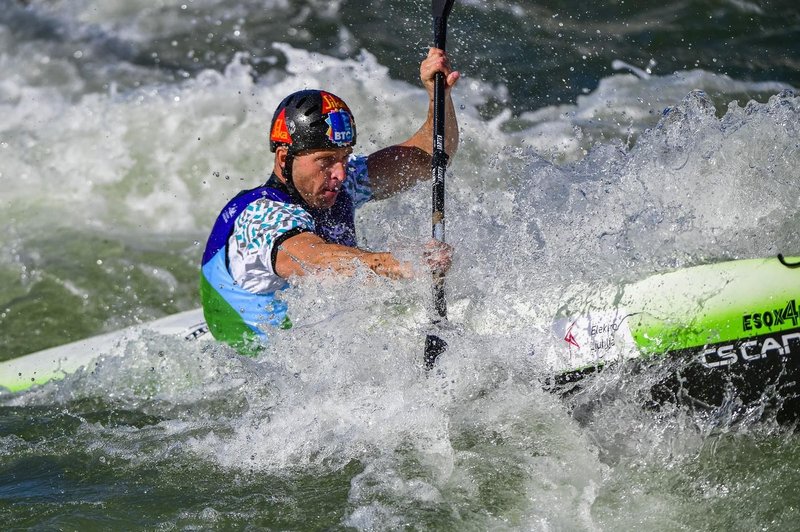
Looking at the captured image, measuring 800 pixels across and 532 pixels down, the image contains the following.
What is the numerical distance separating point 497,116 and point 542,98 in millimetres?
441

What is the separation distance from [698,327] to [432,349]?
3.14ft

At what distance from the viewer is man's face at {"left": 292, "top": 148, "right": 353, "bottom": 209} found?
12.8 ft

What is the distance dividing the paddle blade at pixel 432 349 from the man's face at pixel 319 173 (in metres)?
0.81

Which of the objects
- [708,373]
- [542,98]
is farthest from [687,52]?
[708,373]

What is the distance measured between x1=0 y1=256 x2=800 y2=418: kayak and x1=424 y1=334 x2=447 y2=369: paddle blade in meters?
0.41

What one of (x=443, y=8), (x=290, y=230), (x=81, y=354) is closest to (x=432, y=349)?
(x=290, y=230)

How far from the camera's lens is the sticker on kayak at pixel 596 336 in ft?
11.2

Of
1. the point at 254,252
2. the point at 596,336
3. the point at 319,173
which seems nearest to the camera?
the point at 596,336

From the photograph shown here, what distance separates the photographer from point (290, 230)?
358cm

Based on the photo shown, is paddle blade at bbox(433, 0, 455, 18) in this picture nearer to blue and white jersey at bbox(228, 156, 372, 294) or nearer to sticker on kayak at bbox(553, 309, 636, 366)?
blue and white jersey at bbox(228, 156, 372, 294)

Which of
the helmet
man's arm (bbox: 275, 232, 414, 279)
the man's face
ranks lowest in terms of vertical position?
man's arm (bbox: 275, 232, 414, 279)

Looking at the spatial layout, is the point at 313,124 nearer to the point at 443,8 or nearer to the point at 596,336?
the point at 443,8

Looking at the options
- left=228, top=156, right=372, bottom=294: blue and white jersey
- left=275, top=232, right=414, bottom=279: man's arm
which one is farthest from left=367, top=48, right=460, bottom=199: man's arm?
left=275, top=232, right=414, bottom=279: man's arm

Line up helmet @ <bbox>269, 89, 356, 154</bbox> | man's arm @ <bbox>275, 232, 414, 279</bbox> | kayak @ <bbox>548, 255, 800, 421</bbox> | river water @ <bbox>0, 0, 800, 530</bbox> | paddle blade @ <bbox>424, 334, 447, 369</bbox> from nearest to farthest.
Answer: river water @ <bbox>0, 0, 800, 530</bbox>, kayak @ <bbox>548, 255, 800, 421</bbox>, man's arm @ <bbox>275, 232, 414, 279</bbox>, paddle blade @ <bbox>424, 334, 447, 369</bbox>, helmet @ <bbox>269, 89, 356, 154</bbox>
